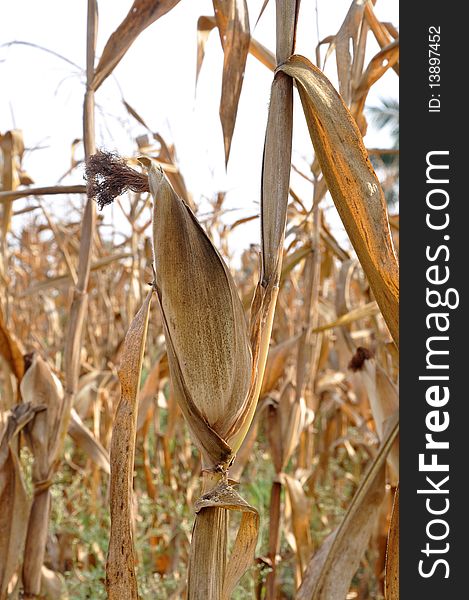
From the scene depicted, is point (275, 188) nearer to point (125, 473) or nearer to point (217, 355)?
point (217, 355)

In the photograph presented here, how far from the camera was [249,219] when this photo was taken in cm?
161

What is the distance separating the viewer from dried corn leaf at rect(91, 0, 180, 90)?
80 cm

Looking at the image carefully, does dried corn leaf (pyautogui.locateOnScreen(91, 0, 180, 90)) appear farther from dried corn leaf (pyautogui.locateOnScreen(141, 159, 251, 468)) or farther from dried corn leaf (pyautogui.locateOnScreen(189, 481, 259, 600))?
dried corn leaf (pyautogui.locateOnScreen(189, 481, 259, 600))

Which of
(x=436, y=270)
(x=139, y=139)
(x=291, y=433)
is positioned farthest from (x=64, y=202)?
(x=436, y=270)

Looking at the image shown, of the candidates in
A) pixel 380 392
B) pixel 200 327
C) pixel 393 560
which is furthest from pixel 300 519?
pixel 200 327

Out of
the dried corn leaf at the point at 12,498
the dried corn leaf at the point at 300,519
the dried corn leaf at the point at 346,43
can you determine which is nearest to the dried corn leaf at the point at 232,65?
the dried corn leaf at the point at 346,43

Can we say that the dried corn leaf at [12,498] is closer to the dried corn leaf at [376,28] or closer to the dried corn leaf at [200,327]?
the dried corn leaf at [200,327]

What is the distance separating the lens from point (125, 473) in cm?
60

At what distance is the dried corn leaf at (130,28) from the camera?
0.80 meters

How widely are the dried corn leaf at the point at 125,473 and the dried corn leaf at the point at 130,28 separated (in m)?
0.40

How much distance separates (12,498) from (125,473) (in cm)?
57

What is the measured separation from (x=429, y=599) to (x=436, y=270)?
0.30 metres

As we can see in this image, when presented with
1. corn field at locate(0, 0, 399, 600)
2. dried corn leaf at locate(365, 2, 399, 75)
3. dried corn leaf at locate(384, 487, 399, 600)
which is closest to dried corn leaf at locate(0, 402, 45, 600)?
corn field at locate(0, 0, 399, 600)

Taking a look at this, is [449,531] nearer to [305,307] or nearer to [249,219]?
Answer: [305,307]
